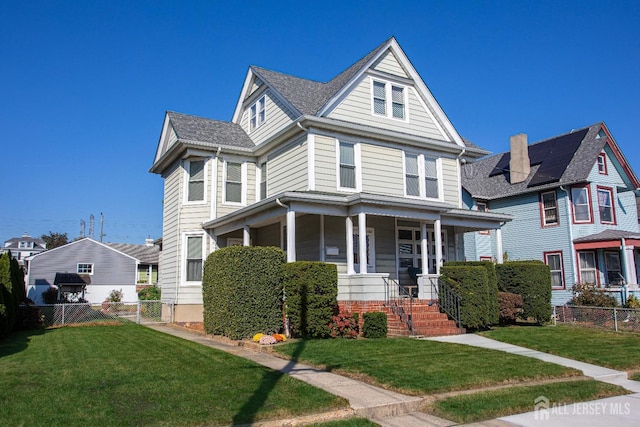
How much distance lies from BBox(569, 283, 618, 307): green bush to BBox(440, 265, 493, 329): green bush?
9152 mm

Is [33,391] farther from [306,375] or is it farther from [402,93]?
[402,93]

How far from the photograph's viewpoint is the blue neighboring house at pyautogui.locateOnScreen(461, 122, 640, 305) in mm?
24156

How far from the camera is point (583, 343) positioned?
1237 cm

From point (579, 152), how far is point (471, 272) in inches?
630

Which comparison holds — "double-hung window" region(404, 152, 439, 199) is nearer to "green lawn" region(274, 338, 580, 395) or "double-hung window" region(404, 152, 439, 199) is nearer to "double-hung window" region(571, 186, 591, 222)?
"green lawn" region(274, 338, 580, 395)

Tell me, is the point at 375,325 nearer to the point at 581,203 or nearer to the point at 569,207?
the point at 569,207

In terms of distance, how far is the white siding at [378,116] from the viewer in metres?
17.2

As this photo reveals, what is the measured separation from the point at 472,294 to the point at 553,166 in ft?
51.4

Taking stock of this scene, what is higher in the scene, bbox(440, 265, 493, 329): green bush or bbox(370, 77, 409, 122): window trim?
A: bbox(370, 77, 409, 122): window trim

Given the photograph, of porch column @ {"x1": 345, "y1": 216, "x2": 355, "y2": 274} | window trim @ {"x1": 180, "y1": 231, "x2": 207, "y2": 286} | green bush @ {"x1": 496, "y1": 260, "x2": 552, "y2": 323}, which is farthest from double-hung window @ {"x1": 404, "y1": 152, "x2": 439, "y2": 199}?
window trim @ {"x1": 180, "y1": 231, "x2": 207, "y2": 286}

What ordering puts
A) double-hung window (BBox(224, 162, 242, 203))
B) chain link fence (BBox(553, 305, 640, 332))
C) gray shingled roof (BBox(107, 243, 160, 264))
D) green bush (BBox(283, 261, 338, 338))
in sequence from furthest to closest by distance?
gray shingled roof (BBox(107, 243, 160, 264)) < double-hung window (BBox(224, 162, 242, 203)) < chain link fence (BBox(553, 305, 640, 332)) < green bush (BBox(283, 261, 338, 338))

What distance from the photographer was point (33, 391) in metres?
6.79

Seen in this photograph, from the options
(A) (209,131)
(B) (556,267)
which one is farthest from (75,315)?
(B) (556,267)

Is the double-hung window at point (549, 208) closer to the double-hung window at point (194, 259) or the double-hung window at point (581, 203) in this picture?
the double-hung window at point (581, 203)
